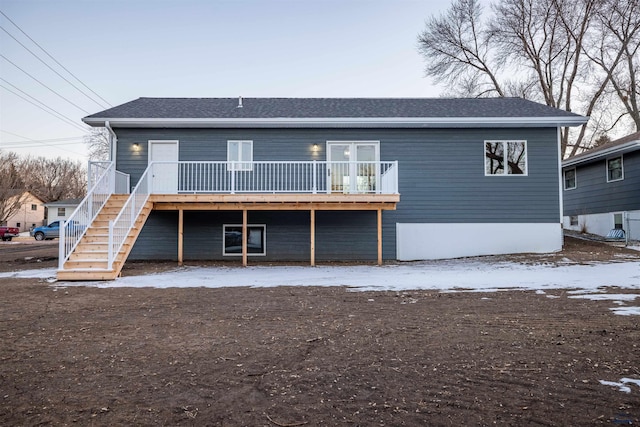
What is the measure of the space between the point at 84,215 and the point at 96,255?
4.39ft

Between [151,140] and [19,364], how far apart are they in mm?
9755

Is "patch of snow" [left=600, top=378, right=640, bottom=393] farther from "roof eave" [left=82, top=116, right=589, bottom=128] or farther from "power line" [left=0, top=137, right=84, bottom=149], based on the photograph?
"power line" [left=0, top=137, right=84, bottom=149]

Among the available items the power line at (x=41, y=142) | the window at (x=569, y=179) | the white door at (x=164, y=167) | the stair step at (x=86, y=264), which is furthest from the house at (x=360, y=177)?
the power line at (x=41, y=142)

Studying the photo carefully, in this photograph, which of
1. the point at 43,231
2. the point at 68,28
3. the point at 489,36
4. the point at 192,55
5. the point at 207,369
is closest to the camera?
the point at 207,369

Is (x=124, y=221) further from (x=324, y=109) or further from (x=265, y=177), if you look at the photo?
(x=324, y=109)

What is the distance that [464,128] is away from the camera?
40.1ft

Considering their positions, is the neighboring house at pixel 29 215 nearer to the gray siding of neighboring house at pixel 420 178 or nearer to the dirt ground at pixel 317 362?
the gray siding of neighboring house at pixel 420 178

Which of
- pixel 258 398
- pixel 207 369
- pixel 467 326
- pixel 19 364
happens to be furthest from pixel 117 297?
pixel 467 326

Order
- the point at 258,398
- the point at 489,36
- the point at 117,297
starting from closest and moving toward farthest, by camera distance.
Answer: the point at 258,398 < the point at 117,297 < the point at 489,36

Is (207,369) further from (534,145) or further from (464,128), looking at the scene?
(534,145)

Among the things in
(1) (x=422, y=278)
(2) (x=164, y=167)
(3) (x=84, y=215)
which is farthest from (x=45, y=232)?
(1) (x=422, y=278)

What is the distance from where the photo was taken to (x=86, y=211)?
9.41 metres

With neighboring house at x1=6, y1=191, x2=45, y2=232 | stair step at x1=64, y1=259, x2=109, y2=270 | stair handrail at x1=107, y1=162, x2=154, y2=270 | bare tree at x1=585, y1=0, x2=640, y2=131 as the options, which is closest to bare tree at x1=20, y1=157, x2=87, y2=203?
neighboring house at x1=6, y1=191, x2=45, y2=232

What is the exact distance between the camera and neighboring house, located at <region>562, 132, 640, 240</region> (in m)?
14.4
